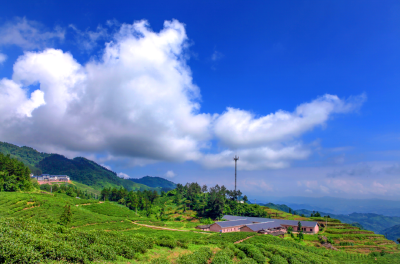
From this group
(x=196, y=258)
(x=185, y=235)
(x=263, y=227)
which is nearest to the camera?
(x=196, y=258)

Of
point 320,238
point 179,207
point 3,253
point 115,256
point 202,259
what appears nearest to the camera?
point 3,253

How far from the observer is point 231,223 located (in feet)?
209

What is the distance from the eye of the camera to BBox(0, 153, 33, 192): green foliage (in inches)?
2530

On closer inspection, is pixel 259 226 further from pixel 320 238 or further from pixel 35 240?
pixel 35 240

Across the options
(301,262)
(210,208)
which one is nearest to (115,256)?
→ (301,262)

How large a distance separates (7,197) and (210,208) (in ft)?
207

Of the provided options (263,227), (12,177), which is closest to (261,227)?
(263,227)

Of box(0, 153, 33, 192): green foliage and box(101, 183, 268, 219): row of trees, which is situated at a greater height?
box(0, 153, 33, 192): green foliage

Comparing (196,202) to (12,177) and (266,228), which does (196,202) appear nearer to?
(266,228)

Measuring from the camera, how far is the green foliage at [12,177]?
2530 inches

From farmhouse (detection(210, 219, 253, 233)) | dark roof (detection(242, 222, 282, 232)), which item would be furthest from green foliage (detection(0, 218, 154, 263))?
dark roof (detection(242, 222, 282, 232))

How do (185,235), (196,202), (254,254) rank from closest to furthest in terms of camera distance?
(254,254) → (185,235) → (196,202)

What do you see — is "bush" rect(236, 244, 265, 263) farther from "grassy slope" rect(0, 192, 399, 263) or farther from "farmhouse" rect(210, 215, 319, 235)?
"farmhouse" rect(210, 215, 319, 235)

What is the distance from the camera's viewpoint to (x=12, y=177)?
223 feet
